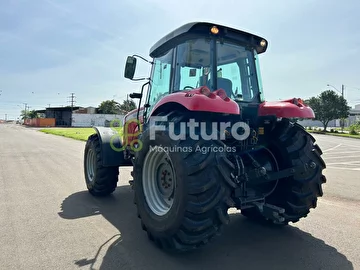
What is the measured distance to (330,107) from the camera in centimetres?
4412

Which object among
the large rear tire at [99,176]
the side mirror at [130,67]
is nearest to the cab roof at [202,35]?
the side mirror at [130,67]

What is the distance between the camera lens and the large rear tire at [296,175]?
377 centimetres

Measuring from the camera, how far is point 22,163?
10.1 metres

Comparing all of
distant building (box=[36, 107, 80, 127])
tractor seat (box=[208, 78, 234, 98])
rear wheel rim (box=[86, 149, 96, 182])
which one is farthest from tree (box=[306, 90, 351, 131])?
distant building (box=[36, 107, 80, 127])

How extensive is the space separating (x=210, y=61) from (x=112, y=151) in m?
2.91

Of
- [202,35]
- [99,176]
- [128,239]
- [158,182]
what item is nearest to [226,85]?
[202,35]

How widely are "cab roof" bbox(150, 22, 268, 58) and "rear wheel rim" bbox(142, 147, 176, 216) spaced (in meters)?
1.65

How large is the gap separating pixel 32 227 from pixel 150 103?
2655 millimetres

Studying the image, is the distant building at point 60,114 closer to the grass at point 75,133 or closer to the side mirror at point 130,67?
the grass at point 75,133

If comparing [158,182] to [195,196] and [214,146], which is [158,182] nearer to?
[195,196]

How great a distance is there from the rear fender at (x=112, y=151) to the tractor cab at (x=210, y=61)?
5.23 feet

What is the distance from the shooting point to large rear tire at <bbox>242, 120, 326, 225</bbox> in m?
3.77

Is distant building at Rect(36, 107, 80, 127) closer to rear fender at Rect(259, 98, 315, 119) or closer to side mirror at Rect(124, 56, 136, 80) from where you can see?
side mirror at Rect(124, 56, 136, 80)

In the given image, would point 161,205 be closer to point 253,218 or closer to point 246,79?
point 253,218
